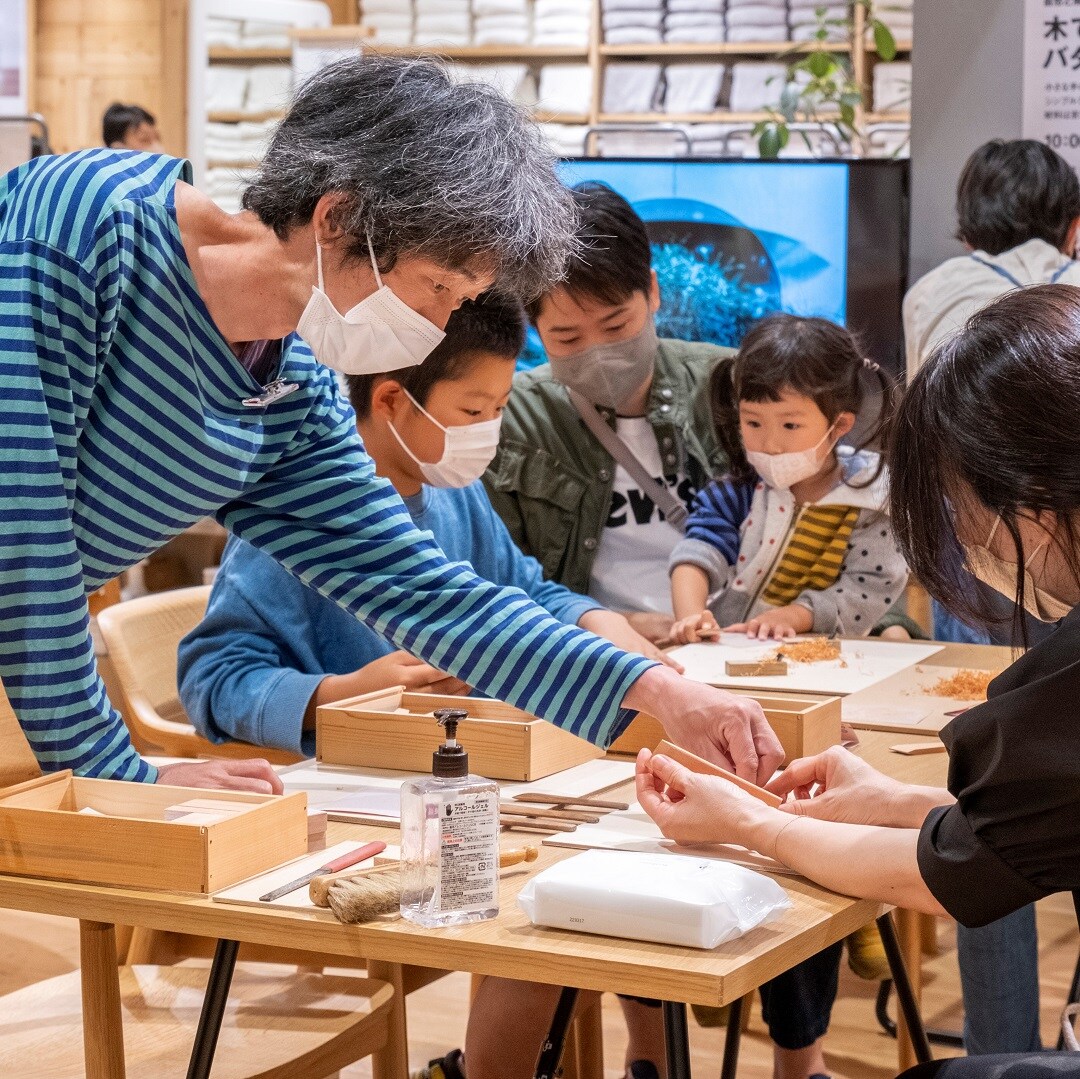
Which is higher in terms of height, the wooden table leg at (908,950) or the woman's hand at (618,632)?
the woman's hand at (618,632)

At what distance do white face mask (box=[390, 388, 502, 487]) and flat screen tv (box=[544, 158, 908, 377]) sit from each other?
6.56 ft

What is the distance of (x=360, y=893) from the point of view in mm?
1329

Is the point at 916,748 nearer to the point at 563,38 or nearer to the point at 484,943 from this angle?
the point at 484,943

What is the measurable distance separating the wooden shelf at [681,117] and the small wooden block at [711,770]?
5643 mm

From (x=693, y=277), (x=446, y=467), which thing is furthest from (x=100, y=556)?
(x=693, y=277)

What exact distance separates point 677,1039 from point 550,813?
0.46 m

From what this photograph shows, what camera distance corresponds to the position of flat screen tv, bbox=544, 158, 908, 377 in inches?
171

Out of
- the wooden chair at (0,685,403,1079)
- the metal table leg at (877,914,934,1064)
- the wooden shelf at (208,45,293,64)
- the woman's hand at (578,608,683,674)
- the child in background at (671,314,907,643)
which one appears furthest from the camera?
the wooden shelf at (208,45,293,64)

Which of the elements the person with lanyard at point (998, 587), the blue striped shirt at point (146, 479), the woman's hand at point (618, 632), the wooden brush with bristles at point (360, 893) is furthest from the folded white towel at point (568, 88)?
the wooden brush with bristles at point (360, 893)

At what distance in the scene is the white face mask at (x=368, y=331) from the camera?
1675mm

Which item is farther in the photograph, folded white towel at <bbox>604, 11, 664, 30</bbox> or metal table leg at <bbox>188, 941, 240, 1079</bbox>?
folded white towel at <bbox>604, 11, 664, 30</bbox>

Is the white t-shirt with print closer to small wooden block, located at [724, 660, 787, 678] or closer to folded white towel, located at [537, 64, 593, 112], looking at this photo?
small wooden block, located at [724, 660, 787, 678]

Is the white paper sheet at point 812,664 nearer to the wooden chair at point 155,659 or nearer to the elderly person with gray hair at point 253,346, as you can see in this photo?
the elderly person with gray hair at point 253,346

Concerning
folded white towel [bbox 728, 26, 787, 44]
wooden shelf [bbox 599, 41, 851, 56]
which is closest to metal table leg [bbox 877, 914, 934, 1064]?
wooden shelf [bbox 599, 41, 851, 56]
